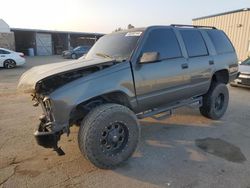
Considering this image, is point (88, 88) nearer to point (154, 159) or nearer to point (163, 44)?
point (154, 159)

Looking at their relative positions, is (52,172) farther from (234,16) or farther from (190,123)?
(234,16)

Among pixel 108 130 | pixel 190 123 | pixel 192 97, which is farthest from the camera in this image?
pixel 190 123

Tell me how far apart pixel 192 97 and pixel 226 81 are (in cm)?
135

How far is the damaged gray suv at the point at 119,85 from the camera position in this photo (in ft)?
10.3

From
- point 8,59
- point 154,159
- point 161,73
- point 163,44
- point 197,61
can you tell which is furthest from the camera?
point 8,59

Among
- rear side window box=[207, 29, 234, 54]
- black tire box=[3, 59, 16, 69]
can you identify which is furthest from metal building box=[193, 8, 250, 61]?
black tire box=[3, 59, 16, 69]

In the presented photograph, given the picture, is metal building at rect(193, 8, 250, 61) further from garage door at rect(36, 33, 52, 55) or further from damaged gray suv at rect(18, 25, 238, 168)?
garage door at rect(36, 33, 52, 55)

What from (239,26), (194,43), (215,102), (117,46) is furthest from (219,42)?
(239,26)

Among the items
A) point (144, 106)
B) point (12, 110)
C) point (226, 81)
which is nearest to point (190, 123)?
point (226, 81)

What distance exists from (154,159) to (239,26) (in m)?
17.0

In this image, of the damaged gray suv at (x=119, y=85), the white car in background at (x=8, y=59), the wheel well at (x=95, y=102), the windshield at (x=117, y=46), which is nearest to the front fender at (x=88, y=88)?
the damaged gray suv at (x=119, y=85)

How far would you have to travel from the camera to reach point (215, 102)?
5574 millimetres

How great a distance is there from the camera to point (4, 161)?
365 cm

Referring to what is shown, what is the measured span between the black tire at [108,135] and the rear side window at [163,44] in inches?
46.2
